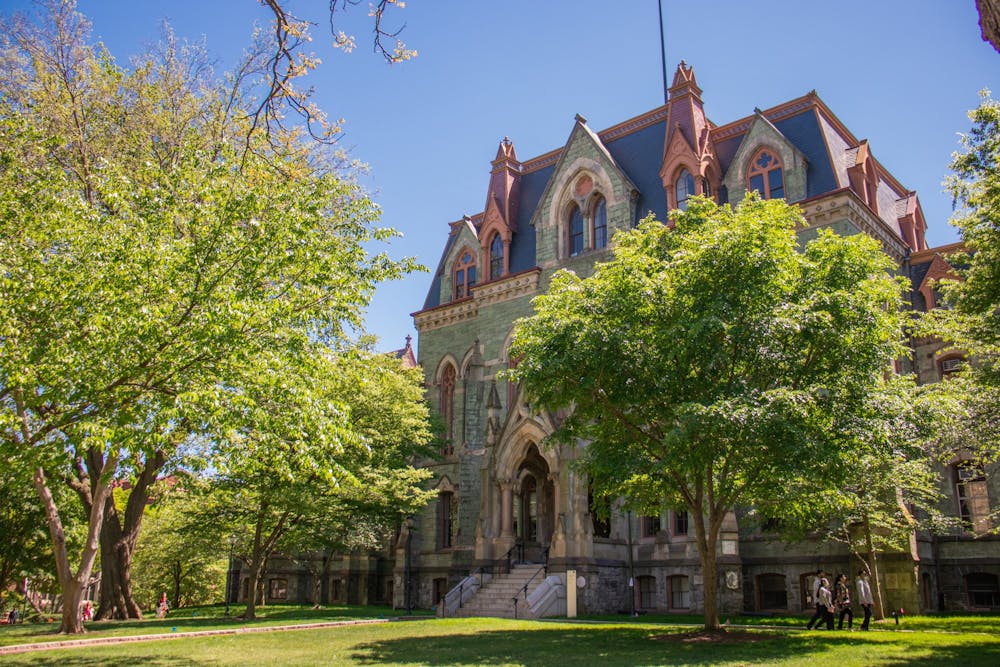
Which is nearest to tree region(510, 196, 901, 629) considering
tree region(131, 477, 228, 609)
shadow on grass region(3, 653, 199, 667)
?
shadow on grass region(3, 653, 199, 667)

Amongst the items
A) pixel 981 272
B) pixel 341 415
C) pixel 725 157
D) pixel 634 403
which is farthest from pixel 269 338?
pixel 725 157

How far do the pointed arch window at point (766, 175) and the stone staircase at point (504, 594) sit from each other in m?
15.8

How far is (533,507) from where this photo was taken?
31.5m

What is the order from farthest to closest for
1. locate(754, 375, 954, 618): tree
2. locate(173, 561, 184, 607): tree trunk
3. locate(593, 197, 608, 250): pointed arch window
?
locate(173, 561, 184, 607): tree trunk → locate(593, 197, 608, 250): pointed arch window → locate(754, 375, 954, 618): tree

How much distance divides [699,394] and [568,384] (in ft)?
9.61

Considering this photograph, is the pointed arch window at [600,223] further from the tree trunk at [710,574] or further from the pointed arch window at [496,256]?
the tree trunk at [710,574]

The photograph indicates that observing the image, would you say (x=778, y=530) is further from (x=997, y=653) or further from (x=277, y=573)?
(x=277, y=573)

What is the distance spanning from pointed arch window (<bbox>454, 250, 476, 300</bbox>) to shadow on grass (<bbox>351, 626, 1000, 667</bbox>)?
73.4 feet

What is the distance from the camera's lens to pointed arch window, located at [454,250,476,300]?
37656mm

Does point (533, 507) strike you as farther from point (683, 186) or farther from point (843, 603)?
point (843, 603)

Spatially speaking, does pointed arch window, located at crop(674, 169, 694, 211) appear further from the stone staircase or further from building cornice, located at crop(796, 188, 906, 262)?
the stone staircase

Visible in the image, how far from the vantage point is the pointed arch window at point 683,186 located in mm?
29797

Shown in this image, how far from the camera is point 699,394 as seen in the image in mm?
15945

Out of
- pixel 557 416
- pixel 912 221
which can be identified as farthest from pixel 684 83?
pixel 557 416
